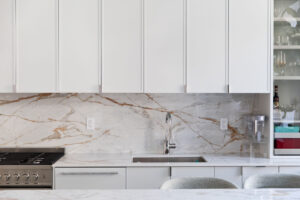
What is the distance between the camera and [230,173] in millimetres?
2770

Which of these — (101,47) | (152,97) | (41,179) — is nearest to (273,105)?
(152,97)

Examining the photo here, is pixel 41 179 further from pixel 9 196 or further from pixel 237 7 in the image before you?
pixel 237 7

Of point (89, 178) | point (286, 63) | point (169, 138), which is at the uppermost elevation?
point (286, 63)

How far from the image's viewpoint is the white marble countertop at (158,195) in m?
1.61

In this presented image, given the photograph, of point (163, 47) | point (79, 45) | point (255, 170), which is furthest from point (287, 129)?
point (79, 45)

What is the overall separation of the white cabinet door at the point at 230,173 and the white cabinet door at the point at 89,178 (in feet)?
2.64

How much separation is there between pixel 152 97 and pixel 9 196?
6.11ft

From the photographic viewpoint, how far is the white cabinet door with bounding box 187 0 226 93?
2914 mm

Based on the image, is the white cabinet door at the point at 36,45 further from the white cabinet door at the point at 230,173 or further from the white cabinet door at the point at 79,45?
the white cabinet door at the point at 230,173

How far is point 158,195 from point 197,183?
367 millimetres

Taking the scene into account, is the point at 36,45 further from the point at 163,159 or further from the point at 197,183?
the point at 197,183

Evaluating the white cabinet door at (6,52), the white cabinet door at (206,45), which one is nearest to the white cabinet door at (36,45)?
the white cabinet door at (6,52)

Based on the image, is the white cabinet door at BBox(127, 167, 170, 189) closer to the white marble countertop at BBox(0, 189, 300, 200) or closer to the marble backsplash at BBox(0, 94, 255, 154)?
the marble backsplash at BBox(0, 94, 255, 154)

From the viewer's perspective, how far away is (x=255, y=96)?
3.30 meters
